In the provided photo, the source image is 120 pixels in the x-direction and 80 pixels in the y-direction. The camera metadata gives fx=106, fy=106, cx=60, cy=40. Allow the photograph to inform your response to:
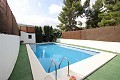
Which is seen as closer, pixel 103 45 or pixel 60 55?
pixel 60 55

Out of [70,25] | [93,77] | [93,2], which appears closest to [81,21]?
[70,25]

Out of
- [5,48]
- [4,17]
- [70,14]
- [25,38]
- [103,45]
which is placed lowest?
[103,45]

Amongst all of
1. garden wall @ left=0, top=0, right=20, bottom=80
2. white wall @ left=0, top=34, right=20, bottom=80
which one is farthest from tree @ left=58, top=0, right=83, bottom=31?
white wall @ left=0, top=34, right=20, bottom=80

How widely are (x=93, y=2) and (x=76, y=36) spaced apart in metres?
9.12

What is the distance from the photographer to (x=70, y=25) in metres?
22.2

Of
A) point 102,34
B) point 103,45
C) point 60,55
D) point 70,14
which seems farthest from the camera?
point 70,14

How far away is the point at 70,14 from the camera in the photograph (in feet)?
71.2

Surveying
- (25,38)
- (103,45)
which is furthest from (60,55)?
(25,38)

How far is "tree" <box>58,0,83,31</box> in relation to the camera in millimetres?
20734

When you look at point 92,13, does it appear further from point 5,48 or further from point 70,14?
point 5,48

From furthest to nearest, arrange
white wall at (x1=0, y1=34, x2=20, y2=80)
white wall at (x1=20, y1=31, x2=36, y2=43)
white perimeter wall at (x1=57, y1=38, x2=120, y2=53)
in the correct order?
white wall at (x1=20, y1=31, x2=36, y2=43), white perimeter wall at (x1=57, y1=38, x2=120, y2=53), white wall at (x1=0, y1=34, x2=20, y2=80)

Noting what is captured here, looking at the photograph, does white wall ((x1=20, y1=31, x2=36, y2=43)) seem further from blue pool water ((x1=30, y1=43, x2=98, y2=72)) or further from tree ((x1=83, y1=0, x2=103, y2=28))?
tree ((x1=83, y1=0, x2=103, y2=28))

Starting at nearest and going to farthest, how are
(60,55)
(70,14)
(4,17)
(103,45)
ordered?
(4,17) < (60,55) < (103,45) < (70,14)

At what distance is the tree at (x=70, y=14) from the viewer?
20734mm
